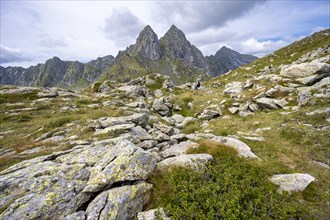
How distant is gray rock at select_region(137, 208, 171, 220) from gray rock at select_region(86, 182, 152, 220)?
2.01 ft

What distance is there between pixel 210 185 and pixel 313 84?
33.0 meters

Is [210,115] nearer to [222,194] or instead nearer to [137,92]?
[222,194]

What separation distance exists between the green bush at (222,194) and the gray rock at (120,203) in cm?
68

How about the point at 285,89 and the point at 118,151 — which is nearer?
the point at 118,151

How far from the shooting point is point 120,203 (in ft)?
27.0

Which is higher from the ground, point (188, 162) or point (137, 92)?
point (137, 92)

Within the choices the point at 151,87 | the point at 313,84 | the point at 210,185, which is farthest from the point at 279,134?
→ the point at 151,87

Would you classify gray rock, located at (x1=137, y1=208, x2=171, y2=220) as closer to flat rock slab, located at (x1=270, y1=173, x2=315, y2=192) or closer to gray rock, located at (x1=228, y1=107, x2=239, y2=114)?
flat rock slab, located at (x1=270, y1=173, x2=315, y2=192)

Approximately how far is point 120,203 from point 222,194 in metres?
5.07

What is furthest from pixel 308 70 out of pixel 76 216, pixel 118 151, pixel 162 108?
pixel 76 216

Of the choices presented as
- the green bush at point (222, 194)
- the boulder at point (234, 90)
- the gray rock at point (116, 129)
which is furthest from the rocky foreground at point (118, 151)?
the boulder at point (234, 90)

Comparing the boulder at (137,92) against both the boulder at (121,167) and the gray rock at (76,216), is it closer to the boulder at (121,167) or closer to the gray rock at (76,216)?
the boulder at (121,167)

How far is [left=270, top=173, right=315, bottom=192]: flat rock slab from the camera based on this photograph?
9.59m

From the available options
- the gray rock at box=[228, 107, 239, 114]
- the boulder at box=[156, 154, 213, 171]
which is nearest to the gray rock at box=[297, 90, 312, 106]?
the gray rock at box=[228, 107, 239, 114]
